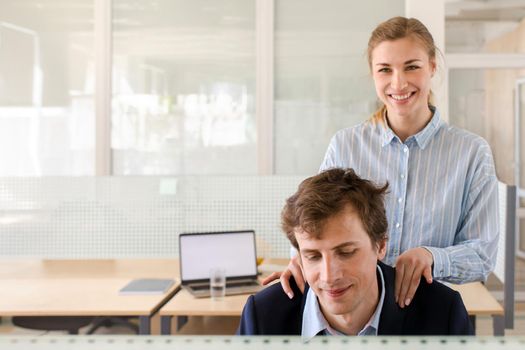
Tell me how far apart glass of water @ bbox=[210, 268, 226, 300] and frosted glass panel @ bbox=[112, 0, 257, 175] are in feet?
5.25

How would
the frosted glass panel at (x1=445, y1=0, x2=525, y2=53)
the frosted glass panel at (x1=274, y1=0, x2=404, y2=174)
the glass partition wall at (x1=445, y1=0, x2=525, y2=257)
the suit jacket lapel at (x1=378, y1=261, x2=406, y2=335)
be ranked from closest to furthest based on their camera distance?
the suit jacket lapel at (x1=378, y1=261, x2=406, y2=335) → the frosted glass panel at (x1=274, y1=0, x2=404, y2=174) → the glass partition wall at (x1=445, y1=0, x2=525, y2=257) → the frosted glass panel at (x1=445, y1=0, x2=525, y2=53)

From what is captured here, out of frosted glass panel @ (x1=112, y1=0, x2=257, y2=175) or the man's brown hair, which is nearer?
the man's brown hair

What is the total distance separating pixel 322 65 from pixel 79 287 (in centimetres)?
222

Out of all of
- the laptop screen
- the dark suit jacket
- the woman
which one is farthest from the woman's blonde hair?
the laptop screen

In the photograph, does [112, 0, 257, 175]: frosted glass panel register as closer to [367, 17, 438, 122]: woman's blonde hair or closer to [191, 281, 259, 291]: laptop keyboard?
[191, 281, 259, 291]: laptop keyboard

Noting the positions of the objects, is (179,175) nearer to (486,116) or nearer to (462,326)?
(486,116)

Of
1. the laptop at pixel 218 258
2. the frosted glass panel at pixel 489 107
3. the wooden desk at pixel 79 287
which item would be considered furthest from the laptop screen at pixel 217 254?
the frosted glass panel at pixel 489 107

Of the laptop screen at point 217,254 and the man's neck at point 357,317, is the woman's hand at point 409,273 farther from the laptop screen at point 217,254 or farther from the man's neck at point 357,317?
the laptop screen at point 217,254

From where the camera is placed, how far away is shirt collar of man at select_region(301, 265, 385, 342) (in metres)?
1.22

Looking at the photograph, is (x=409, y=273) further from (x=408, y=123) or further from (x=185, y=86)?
(x=185, y=86)

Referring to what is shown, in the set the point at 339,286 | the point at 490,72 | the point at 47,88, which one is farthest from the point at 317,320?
the point at 490,72

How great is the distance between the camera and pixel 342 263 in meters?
1.27

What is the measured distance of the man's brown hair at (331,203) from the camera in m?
1.25

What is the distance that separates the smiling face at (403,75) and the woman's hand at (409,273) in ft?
1.18
